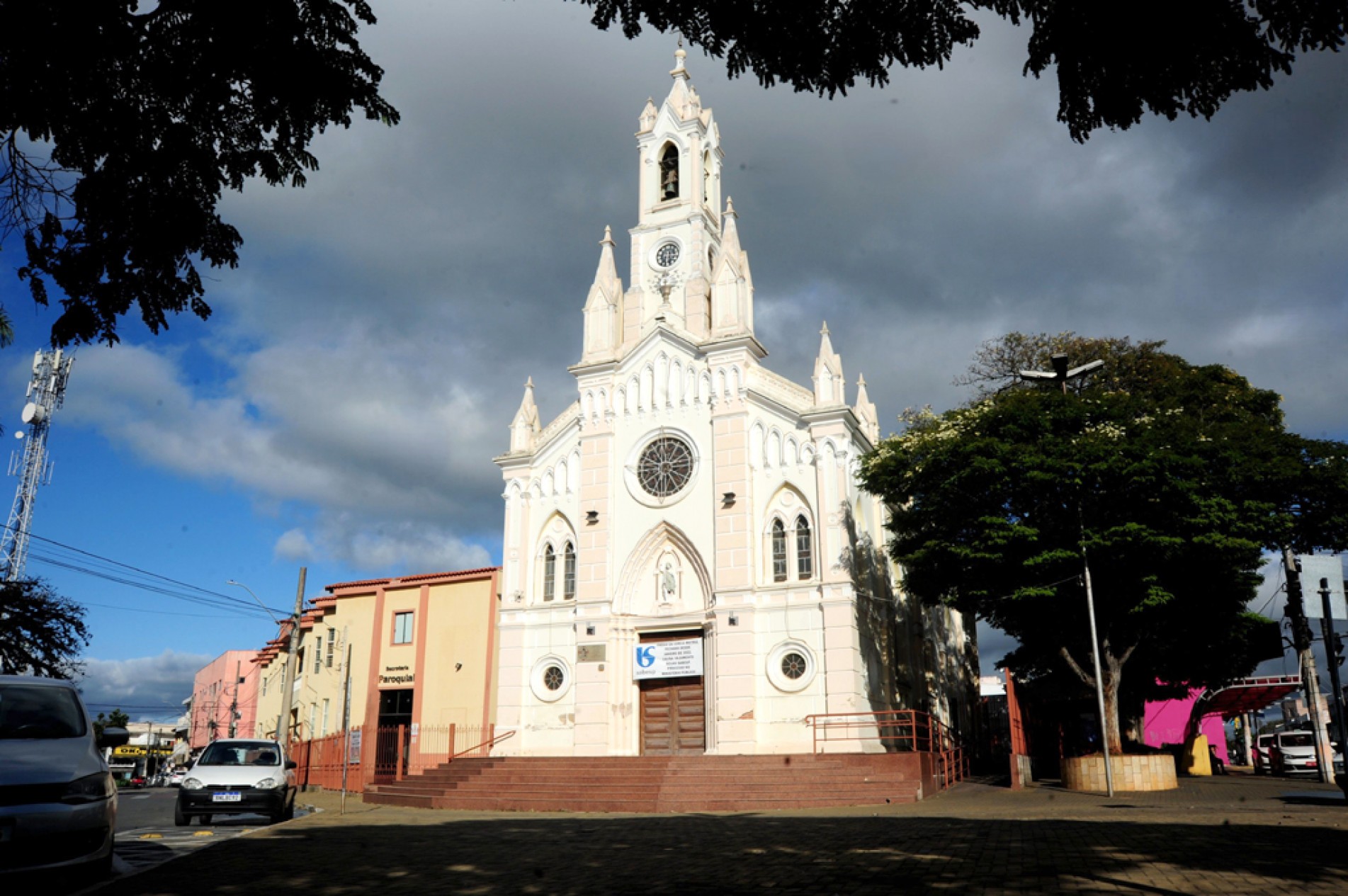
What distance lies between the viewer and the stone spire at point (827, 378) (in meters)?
28.2

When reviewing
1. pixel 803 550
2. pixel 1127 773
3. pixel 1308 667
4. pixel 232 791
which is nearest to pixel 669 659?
pixel 803 550

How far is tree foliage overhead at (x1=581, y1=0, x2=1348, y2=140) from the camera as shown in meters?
4.73

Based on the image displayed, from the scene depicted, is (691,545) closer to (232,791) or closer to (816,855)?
(232,791)

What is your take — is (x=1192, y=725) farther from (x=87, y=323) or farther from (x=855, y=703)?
(x=87, y=323)

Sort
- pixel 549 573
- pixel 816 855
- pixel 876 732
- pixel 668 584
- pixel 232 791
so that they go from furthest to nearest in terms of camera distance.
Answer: pixel 549 573
pixel 668 584
pixel 876 732
pixel 232 791
pixel 816 855

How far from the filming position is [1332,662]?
12430mm

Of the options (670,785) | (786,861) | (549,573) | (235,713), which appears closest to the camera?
(786,861)

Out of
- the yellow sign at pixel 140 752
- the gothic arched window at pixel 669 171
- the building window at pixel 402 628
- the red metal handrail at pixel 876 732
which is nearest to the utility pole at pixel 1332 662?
the red metal handrail at pixel 876 732

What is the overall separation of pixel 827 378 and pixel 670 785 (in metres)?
12.1

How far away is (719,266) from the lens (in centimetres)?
3069

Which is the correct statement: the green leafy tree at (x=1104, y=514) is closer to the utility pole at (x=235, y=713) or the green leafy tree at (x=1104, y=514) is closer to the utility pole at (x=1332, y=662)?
the utility pole at (x=1332, y=662)

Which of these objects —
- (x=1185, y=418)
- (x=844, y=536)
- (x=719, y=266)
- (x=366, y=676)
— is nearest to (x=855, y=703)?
(x=844, y=536)

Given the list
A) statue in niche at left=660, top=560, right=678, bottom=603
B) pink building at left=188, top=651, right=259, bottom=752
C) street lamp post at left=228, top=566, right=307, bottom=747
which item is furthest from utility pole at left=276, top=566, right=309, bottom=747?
pink building at left=188, top=651, right=259, bottom=752

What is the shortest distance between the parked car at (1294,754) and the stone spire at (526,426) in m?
27.7
